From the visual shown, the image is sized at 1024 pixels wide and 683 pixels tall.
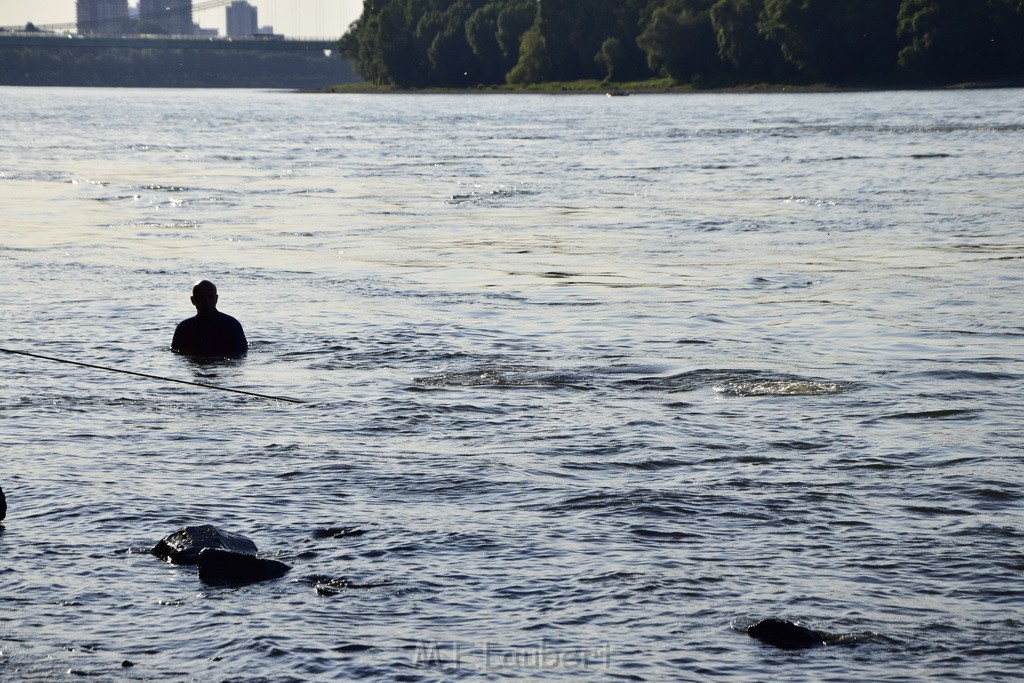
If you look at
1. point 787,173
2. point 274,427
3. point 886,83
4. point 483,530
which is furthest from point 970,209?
point 886,83

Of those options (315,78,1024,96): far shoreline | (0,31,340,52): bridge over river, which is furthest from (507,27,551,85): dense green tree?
(0,31,340,52): bridge over river

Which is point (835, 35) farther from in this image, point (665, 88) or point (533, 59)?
point (533, 59)

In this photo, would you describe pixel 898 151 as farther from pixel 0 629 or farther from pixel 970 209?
pixel 0 629

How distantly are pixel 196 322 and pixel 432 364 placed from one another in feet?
6.53

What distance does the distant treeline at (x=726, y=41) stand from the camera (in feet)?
341

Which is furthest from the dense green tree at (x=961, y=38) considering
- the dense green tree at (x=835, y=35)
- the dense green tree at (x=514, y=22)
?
the dense green tree at (x=514, y=22)

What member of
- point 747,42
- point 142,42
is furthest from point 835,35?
point 142,42

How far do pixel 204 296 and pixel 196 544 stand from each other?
5.63m

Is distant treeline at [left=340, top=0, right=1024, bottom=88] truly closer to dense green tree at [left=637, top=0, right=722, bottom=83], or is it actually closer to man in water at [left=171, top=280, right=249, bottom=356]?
dense green tree at [left=637, top=0, right=722, bottom=83]

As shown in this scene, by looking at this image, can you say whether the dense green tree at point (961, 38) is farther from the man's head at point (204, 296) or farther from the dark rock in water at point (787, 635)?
the dark rock in water at point (787, 635)

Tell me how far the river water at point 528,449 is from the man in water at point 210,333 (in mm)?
282

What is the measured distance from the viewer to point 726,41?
365ft

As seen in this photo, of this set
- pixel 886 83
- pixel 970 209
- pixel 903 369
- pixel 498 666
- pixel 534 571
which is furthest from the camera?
pixel 886 83

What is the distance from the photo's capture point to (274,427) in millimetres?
9781
